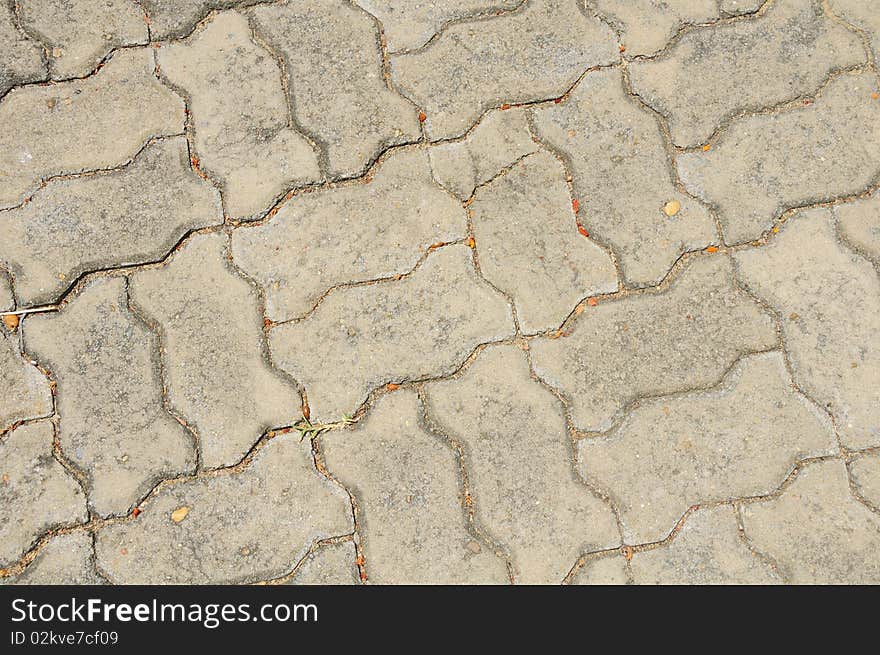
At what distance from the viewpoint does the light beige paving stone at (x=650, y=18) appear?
2635 millimetres

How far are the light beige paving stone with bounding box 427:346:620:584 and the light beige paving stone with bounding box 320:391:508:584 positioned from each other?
7 centimetres

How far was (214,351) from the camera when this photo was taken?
243 centimetres

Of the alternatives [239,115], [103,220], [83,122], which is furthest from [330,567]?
[83,122]

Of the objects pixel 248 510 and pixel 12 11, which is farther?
pixel 12 11

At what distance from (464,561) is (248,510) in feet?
2.28

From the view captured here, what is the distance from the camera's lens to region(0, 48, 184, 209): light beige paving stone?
8.32 ft

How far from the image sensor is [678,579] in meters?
2.36

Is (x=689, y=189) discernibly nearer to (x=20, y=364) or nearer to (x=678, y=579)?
(x=678, y=579)

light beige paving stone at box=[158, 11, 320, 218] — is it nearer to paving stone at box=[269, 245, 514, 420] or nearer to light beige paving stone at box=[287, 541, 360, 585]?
paving stone at box=[269, 245, 514, 420]

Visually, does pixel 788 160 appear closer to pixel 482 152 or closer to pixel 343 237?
pixel 482 152

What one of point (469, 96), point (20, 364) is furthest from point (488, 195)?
point (20, 364)

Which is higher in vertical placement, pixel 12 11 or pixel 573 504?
pixel 12 11

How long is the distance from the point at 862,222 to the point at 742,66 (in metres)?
0.67
